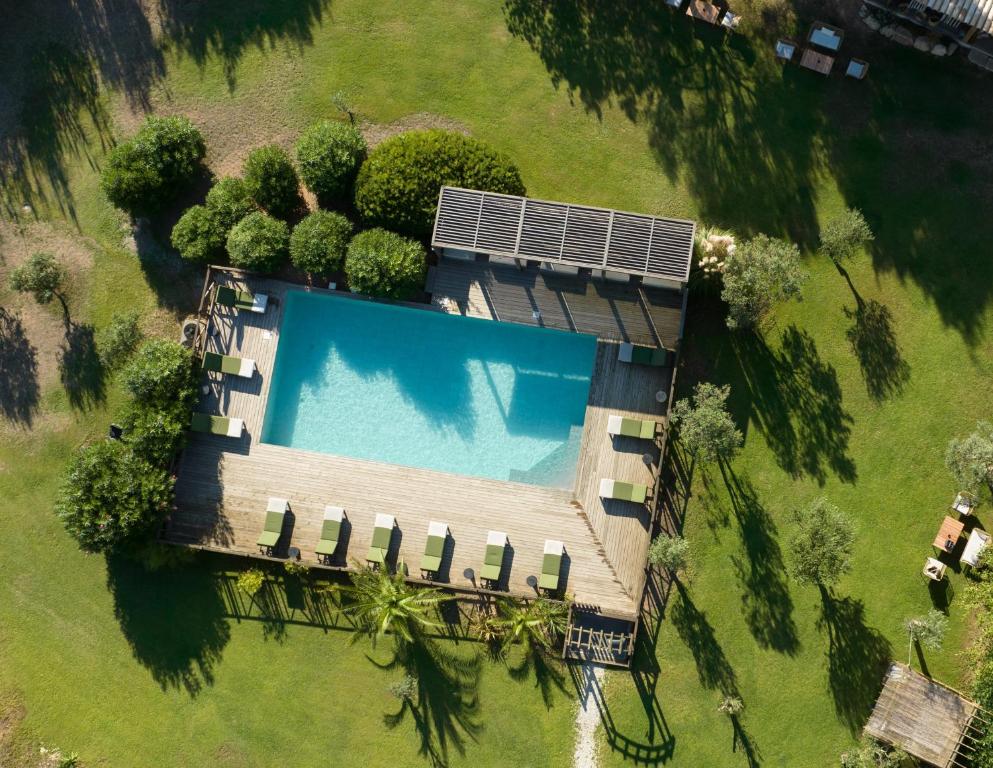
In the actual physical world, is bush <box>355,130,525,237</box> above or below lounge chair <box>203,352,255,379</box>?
above

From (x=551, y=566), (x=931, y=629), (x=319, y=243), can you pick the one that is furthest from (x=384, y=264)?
(x=931, y=629)

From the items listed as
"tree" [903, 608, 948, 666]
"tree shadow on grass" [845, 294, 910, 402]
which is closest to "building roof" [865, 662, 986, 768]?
"tree" [903, 608, 948, 666]

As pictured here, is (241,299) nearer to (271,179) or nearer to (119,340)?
(271,179)

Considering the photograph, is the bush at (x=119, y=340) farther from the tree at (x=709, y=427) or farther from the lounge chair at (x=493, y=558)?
the tree at (x=709, y=427)

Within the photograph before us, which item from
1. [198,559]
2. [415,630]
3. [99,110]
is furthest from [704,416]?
[99,110]

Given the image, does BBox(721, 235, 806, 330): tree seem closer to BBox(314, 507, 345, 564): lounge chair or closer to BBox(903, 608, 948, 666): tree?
BBox(903, 608, 948, 666): tree
